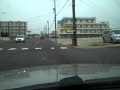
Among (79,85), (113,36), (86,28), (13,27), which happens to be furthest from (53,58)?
(13,27)

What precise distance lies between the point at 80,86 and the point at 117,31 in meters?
33.3

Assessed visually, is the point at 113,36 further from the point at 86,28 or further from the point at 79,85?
the point at 86,28

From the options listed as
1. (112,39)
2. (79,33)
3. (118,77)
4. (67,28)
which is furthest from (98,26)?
(118,77)

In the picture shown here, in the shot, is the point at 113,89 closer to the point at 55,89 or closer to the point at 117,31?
the point at 55,89

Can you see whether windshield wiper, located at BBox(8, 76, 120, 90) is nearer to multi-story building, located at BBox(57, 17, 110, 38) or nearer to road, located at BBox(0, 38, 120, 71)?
road, located at BBox(0, 38, 120, 71)

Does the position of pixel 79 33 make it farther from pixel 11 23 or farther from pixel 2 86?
pixel 2 86

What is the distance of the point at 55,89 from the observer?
3.27 metres

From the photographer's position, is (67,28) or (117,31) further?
(67,28)

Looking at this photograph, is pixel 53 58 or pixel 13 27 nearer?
pixel 53 58

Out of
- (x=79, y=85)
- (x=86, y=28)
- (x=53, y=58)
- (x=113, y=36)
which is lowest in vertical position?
(x=53, y=58)

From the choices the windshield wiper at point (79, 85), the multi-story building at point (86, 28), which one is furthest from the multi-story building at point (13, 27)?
the windshield wiper at point (79, 85)

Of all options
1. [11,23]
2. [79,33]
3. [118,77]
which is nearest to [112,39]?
[118,77]

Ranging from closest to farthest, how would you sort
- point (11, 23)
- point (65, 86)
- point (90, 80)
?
1. point (65, 86)
2. point (90, 80)
3. point (11, 23)

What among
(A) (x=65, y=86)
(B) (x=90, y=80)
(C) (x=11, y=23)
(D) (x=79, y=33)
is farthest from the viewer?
(C) (x=11, y=23)
